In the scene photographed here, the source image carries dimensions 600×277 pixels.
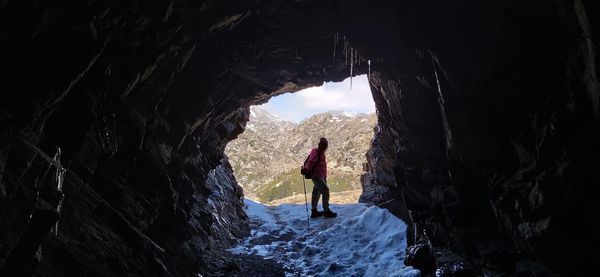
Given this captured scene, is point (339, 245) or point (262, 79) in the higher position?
point (262, 79)

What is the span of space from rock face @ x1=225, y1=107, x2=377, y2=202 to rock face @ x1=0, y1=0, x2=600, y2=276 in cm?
6481

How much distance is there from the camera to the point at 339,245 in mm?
18703

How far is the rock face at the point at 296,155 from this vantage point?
313 feet

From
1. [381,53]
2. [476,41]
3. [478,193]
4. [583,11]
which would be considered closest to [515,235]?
[478,193]

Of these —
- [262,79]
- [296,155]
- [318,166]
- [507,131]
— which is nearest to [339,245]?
[318,166]

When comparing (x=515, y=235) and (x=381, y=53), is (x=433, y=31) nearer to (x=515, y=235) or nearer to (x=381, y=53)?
(x=381, y=53)

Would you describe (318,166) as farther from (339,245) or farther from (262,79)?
(262,79)

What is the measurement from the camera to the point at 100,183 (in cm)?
1161

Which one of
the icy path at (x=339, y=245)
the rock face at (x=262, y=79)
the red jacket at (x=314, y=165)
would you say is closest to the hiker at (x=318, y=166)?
the red jacket at (x=314, y=165)

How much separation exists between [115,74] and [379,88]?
40.6ft

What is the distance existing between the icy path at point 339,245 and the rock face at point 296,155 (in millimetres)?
57534

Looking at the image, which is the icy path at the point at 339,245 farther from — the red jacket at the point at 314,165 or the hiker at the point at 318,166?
the red jacket at the point at 314,165

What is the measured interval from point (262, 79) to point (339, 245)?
331 inches

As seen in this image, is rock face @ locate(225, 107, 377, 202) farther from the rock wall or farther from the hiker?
the rock wall
